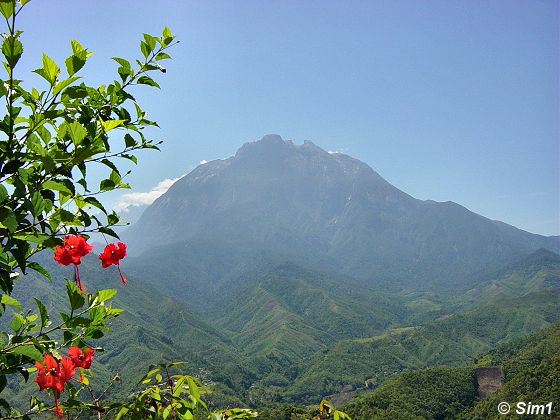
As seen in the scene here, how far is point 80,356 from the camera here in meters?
2.74

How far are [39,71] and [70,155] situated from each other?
54 cm

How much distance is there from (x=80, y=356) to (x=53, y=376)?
32 centimetres

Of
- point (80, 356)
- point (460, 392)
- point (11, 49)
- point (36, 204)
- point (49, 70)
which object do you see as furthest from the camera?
point (460, 392)

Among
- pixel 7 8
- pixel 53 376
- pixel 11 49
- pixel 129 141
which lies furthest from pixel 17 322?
pixel 7 8

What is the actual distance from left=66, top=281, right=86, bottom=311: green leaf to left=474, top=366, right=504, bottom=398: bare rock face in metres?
126

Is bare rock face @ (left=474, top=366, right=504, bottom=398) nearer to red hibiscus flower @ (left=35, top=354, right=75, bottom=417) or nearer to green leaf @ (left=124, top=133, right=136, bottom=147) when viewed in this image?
green leaf @ (left=124, top=133, right=136, bottom=147)

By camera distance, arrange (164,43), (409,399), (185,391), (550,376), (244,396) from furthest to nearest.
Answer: (244,396) → (409,399) → (550,376) → (164,43) → (185,391)

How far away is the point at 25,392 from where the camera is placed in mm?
149000

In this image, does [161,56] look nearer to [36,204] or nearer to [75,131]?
[75,131]

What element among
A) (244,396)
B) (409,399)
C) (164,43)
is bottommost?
(244,396)

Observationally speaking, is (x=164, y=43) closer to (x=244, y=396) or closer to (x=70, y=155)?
(x=70, y=155)

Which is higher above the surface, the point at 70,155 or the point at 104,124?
the point at 104,124

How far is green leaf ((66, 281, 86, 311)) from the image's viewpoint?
249 cm

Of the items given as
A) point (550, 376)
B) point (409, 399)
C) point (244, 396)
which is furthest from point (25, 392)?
point (550, 376)
